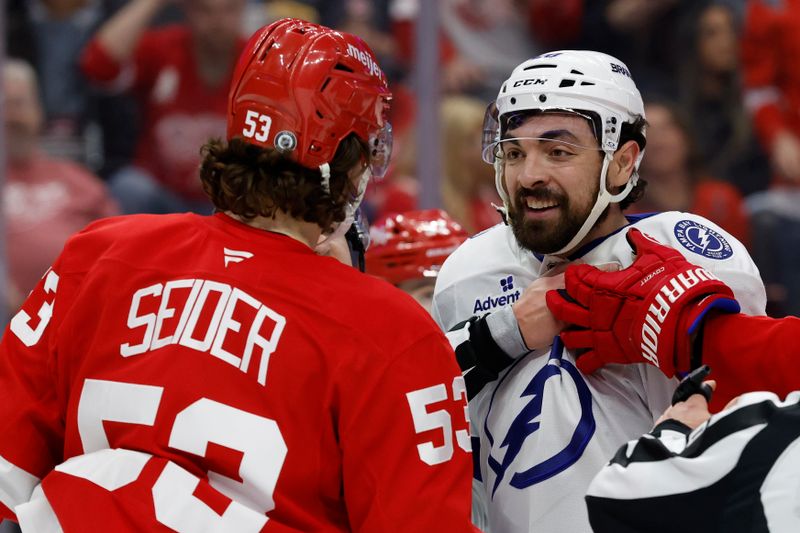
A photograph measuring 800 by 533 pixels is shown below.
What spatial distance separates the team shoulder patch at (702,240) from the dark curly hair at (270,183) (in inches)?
29.3

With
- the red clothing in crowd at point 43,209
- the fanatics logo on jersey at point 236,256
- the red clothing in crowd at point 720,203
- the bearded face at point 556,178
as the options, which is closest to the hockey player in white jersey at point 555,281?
the bearded face at point 556,178

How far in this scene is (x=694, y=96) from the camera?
217 inches

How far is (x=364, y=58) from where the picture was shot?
1.99 m

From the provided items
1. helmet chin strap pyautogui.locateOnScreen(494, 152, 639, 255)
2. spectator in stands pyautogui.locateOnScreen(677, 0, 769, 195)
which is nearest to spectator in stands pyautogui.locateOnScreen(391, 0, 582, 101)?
spectator in stands pyautogui.locateOnScreen(677, 0, 769, 195)

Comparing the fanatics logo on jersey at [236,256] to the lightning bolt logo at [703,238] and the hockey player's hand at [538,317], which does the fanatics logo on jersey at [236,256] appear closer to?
the hockey player's hand at [538,317]

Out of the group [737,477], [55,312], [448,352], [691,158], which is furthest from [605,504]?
[691,158]

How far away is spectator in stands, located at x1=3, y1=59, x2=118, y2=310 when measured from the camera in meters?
5.25

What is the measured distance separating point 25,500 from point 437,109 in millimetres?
3982

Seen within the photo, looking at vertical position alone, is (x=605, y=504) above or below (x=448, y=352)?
below

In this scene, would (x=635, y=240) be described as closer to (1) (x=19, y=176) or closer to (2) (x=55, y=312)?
(2) (x=55, y=312)

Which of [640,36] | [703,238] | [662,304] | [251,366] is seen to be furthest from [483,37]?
[251,366]

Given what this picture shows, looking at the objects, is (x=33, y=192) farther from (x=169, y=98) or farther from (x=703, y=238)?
(x=703, y=238)

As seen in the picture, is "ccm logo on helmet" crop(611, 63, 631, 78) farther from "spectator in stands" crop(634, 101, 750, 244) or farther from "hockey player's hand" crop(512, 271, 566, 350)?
"spectator in stands" crop(634, 101, 750, 244)

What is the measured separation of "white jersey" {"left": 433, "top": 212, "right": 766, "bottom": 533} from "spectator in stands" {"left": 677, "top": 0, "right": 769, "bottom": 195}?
3.31m
